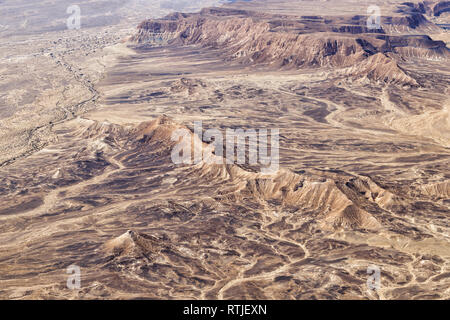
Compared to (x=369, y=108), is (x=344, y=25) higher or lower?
higher

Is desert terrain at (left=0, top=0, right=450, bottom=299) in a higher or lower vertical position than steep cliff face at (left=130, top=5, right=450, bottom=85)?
lower

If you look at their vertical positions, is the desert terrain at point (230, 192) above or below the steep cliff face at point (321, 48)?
below

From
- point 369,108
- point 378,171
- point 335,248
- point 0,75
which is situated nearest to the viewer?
point 335,248

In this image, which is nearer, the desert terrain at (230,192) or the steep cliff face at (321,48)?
the desert terrain at (230,192)

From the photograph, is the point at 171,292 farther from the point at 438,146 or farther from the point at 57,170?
the point at 438,146

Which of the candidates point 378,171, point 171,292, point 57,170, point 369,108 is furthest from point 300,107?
point 171,292

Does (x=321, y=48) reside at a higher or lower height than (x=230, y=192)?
higher

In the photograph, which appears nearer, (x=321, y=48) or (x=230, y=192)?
(x=230, y=192)

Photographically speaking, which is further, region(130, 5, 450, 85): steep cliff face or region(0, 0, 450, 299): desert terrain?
region(130, 5, 450, 85): steep cliff face
